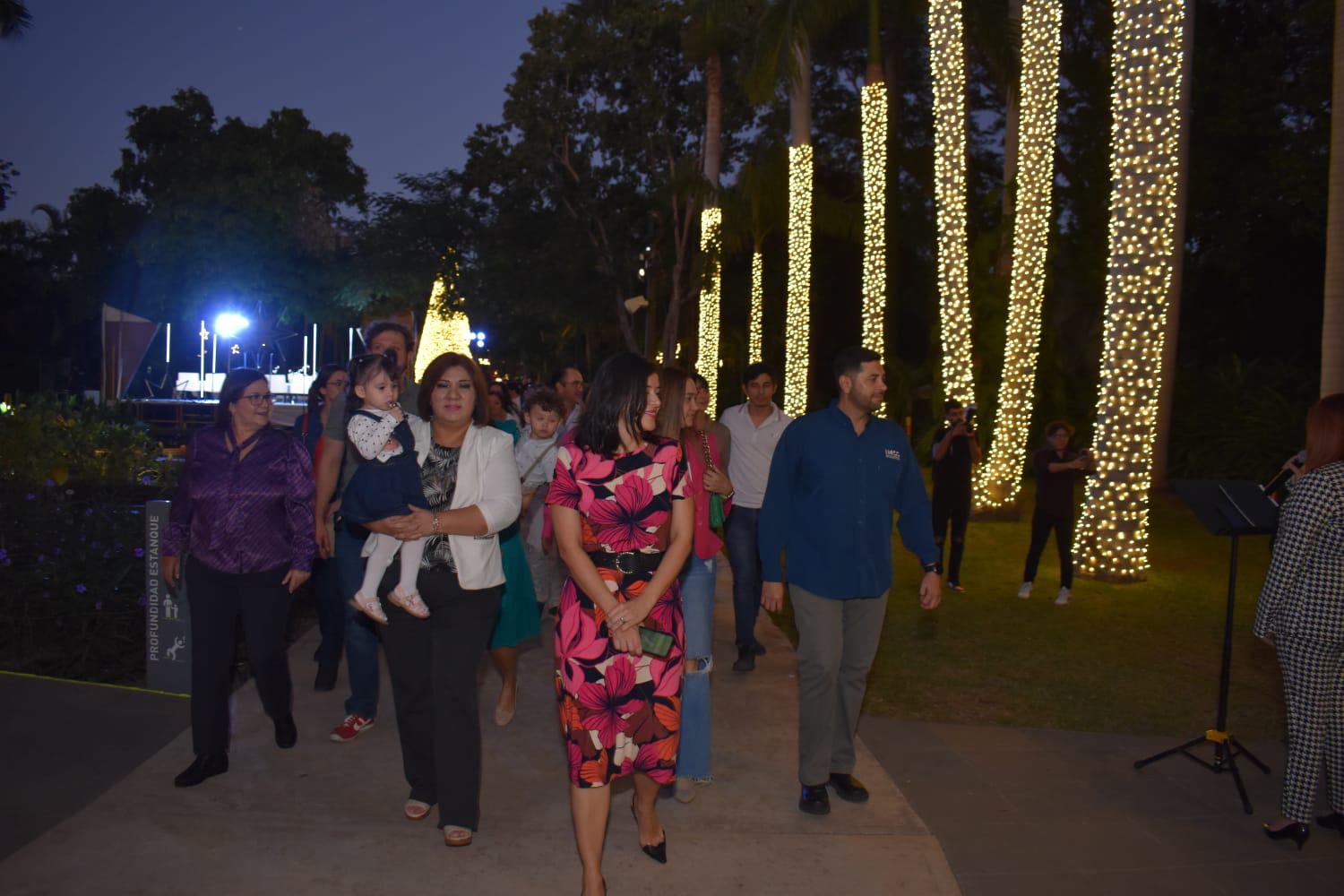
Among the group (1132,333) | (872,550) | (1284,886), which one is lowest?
(1284,886)

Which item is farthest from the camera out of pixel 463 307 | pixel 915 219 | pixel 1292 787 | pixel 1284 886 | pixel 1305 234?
pixel 915 219

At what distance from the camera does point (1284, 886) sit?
4621 mm

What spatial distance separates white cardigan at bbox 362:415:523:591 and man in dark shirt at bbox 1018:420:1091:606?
6740 millimetres

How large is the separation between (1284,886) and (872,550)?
6.93 ft

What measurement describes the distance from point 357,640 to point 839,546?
2.65m

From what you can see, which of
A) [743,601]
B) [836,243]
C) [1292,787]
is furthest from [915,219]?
[1292,787]

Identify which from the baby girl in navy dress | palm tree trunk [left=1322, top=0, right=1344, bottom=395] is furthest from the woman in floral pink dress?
palm tree trunk [left=1322, top=0, right=1344, bottom=395]

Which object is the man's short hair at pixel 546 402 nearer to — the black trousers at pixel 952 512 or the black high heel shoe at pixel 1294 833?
the black high heel shoe at pixel 1294 833

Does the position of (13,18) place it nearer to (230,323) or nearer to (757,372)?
(230,323)

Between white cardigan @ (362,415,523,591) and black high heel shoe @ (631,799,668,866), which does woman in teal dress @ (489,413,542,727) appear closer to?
white cardigan @ (362,415,523,591)

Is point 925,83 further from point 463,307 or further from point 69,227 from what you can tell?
point 69,227

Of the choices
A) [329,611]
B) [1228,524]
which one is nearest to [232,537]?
[329,611]

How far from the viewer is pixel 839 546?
5.19 m

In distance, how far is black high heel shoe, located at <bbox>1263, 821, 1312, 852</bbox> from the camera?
4996 mm
